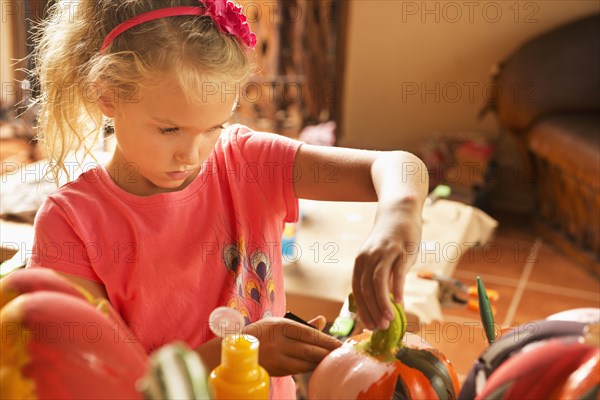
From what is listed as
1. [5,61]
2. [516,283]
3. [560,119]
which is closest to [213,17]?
[516,283]

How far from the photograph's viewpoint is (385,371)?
19.6 inches

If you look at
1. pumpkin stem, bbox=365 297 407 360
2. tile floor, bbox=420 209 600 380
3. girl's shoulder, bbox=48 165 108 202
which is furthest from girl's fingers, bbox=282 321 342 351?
tile floor, bbox=420 209 600 380

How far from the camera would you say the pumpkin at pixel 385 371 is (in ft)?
1.62

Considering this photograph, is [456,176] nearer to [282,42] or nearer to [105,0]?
[282,42]

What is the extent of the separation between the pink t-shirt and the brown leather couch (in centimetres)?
177

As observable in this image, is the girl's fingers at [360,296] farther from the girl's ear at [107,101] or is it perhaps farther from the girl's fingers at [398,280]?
the girl's ear at [107,101]

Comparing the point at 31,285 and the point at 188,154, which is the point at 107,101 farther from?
the point at 31,285

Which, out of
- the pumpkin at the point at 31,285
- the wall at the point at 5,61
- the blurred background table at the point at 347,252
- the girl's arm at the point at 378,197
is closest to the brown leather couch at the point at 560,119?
the blurred background table at the point at 347,252

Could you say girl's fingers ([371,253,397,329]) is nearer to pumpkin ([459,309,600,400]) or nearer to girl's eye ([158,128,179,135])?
pumpkin ([459,309,600,400])

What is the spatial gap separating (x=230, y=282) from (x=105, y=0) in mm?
364

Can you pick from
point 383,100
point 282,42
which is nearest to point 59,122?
point 383,100

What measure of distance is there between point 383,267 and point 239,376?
13cm

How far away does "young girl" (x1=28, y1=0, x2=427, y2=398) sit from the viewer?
76 cm

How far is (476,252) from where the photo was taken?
8.90 ft
